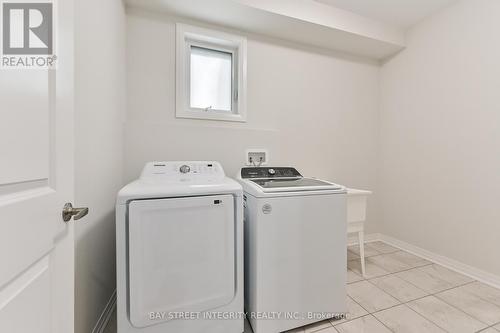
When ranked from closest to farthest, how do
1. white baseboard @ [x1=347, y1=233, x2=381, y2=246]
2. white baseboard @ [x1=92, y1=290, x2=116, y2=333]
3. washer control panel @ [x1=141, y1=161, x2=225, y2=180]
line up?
white baseboard @ [x1=92, y1=290, x2=116, y2=333] → washer control panel @ [x1=141, y1=161, x2=225, y2=180] → white baseboard @ [x1=347, y1=233, x2=381, y2=246]

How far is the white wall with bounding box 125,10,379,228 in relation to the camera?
5.91 feet

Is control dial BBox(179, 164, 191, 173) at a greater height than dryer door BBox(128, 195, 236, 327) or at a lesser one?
greater

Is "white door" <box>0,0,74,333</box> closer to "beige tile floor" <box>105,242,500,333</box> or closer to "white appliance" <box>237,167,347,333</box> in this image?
"white appliance" <box>237,167,347,333</box>

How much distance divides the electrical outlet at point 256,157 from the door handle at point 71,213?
4.80 feet

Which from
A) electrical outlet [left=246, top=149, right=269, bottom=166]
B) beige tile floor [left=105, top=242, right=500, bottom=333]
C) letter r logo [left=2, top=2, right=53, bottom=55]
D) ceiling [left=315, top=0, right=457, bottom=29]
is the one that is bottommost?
beige tile floor [left=105, top=242, right=500, bottom=333]

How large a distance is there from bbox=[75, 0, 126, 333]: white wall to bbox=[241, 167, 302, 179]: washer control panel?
97 centimetres

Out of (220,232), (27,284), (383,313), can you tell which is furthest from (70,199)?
(383,313)

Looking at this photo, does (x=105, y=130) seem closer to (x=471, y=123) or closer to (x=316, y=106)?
(x=316, y=106)

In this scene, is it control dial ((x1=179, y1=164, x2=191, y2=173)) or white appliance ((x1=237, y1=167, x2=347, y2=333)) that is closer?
white appliance ((x1=237, y1=167, x2=347, y2=333))

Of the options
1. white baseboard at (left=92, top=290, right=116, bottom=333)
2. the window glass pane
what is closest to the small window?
the window glass pane

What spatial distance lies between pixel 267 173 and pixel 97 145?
1.22 m

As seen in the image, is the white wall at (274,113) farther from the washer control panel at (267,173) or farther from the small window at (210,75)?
the washer control panel at (267,173)

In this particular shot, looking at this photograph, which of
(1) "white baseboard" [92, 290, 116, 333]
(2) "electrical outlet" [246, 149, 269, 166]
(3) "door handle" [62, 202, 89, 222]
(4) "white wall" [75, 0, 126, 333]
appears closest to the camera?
(3) "door handle" [62, 202, 89, 222]

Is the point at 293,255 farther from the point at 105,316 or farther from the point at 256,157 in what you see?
the point at 105,316
